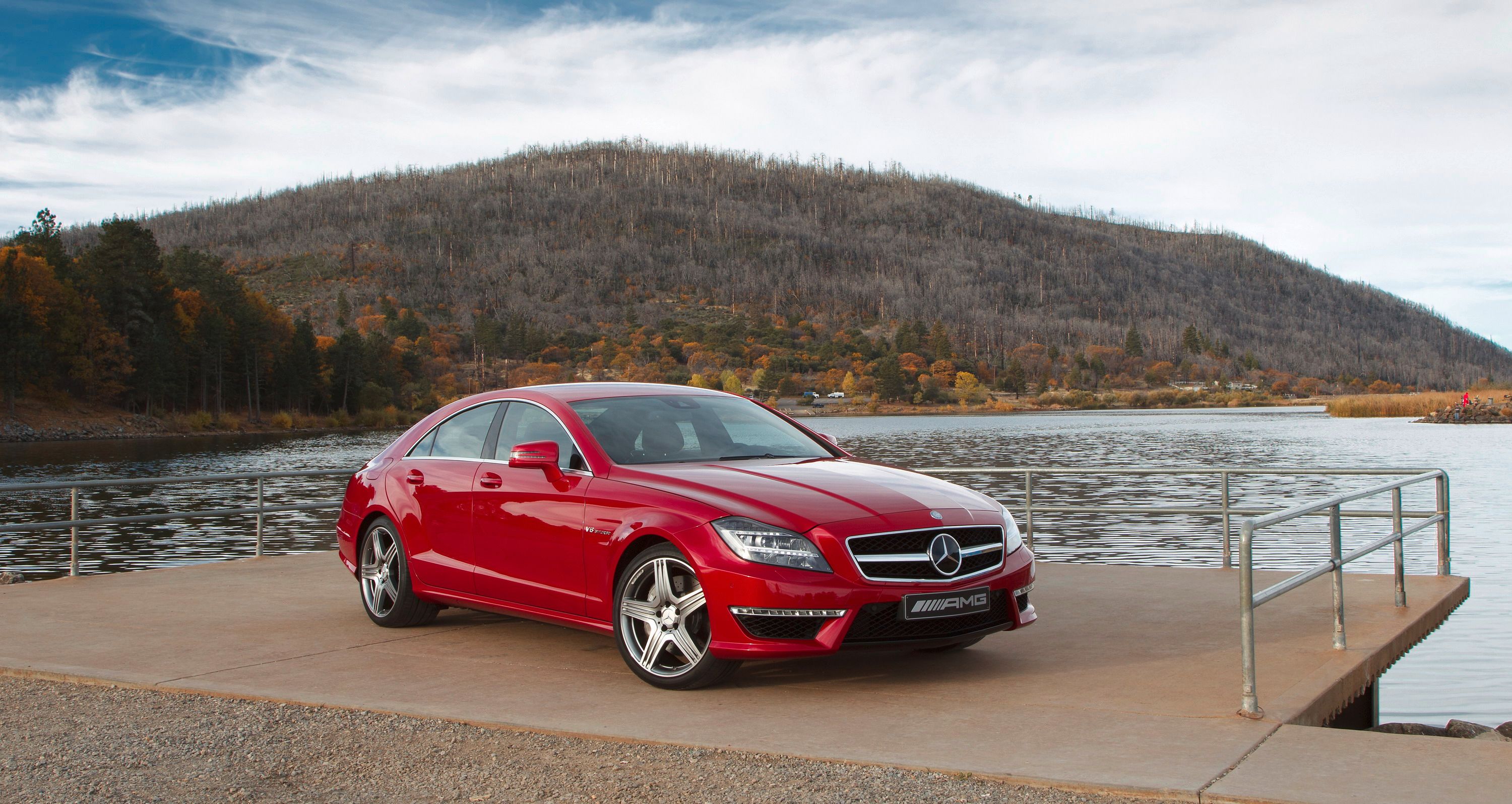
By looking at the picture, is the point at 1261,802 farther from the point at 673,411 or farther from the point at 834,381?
the point at 834,381

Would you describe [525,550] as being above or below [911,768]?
above

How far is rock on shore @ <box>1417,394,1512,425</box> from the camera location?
96.4 metres

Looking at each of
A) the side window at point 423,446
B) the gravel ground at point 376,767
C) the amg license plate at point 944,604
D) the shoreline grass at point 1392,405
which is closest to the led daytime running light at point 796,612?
the amg license plate at point 944,604

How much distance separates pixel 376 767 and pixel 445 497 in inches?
109

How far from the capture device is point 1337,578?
6648 mm

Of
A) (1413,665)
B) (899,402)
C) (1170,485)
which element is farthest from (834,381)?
(1413,665)

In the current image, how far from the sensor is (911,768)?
15.2ft

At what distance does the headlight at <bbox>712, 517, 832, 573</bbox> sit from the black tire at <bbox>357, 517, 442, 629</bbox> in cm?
292

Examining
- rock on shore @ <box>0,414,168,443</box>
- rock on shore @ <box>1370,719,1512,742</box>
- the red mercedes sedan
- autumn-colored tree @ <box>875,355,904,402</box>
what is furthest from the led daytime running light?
autumn-colored tree @ <box>875,355,904,402</box>

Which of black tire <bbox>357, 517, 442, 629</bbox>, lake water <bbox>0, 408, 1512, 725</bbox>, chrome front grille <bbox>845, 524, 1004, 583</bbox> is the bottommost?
lake water <bbox>0, 408, 1512, 725</bbox>

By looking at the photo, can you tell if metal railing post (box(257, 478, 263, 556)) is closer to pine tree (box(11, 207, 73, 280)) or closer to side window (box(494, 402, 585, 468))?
side window (box(494, 402, 585, 468))

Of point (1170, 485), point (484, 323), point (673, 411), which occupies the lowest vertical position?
point (1170, 485)

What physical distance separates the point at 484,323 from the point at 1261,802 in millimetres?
193327

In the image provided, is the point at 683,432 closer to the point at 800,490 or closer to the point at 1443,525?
the point at 800,490
